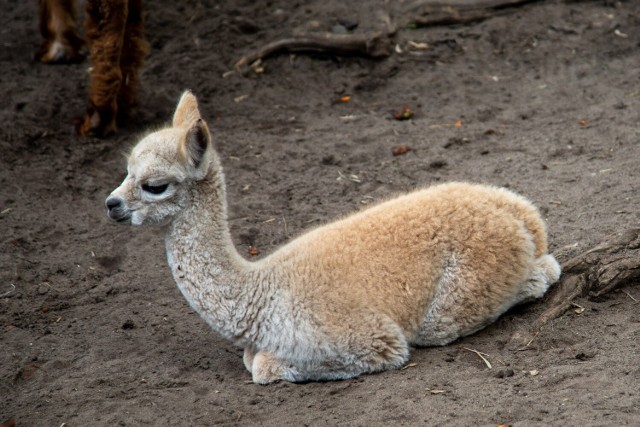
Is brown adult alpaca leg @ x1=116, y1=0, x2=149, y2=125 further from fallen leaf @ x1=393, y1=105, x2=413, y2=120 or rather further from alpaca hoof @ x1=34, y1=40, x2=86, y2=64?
fallen leaf @ x1=393, y1=105, x2=413, y2=120

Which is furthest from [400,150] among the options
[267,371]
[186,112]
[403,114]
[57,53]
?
[57,53]

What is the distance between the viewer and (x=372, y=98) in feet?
31.3

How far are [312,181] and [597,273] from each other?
10.3ft

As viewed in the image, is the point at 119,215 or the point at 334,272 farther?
the point at 334,272

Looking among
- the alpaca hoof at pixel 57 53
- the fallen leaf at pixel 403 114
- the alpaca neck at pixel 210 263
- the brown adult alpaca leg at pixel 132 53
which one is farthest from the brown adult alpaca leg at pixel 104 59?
the alpaca neck at pixel 210 263

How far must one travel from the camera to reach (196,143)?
16.0 feet

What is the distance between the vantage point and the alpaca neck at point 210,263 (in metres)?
5.09

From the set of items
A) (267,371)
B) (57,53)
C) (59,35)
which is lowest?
(57,53)

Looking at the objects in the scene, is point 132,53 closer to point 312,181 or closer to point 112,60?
point 112,60

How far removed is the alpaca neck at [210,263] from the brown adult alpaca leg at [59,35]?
19.4ft

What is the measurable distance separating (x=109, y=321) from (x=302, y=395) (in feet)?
5.98

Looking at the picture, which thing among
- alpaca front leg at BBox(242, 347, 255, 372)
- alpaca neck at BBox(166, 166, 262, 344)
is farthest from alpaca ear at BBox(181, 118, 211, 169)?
alpaca front leg at BBox(242, 347, 255, 372)

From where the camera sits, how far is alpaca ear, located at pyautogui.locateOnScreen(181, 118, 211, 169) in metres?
4.83

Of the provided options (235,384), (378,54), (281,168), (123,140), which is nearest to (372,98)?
(378,54)
